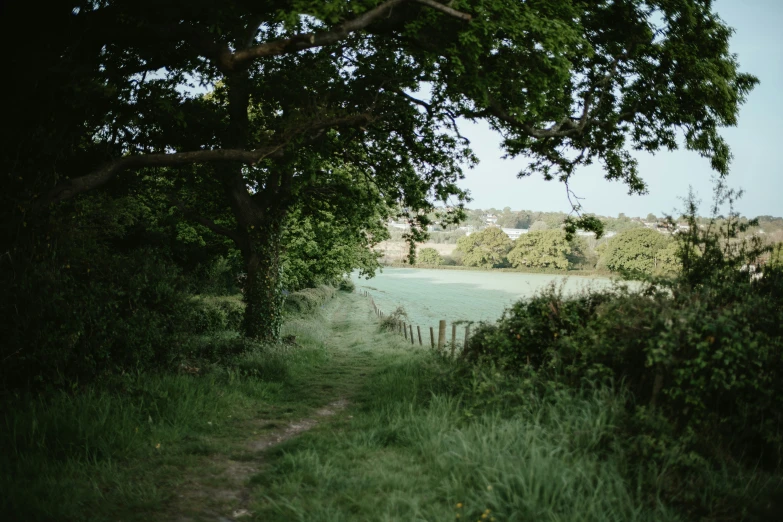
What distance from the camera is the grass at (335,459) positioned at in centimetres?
434

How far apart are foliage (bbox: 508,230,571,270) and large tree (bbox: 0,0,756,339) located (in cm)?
8405

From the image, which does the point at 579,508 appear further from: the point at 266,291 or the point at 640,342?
the point at 266,291

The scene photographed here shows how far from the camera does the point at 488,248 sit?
116438 mm

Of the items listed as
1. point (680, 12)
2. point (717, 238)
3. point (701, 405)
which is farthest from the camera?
point (680, 12)

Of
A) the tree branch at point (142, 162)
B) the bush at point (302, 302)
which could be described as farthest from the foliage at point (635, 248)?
the tree branch at point (142, 162)

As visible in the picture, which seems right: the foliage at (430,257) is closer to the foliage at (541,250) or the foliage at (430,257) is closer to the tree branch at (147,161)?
the foliage at (541,250)

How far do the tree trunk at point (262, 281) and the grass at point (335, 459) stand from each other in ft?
22.1

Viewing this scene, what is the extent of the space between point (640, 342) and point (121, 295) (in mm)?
8417

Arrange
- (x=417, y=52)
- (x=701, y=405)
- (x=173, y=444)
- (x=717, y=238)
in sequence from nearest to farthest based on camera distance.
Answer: (x=701, y=405)
(x=173, y=444)
(x=717, y=238)
(x=417, y=52)

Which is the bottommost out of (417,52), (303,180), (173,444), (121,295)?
(173,444)

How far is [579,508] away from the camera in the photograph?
4152 millimetres

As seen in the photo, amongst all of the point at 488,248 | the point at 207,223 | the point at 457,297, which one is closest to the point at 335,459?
the point at 207,223

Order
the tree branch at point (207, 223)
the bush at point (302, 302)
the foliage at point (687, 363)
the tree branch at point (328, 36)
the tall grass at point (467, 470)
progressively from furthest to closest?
the bush at point (302, 302) → the tree branch at point (207, 223) → the tree branch at point (328, 36) → the foliage at point (687, 363) → the tall grass at point (467, 470)

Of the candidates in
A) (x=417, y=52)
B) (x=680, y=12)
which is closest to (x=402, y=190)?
(x=417, y=52)
